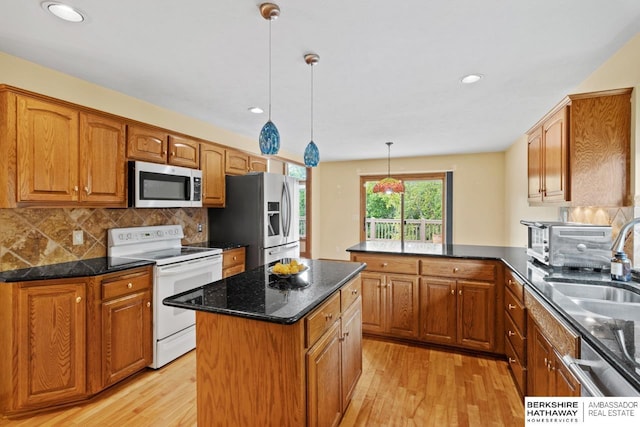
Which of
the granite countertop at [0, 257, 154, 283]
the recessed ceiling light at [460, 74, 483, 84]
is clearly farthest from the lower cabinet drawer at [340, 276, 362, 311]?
the recessed ceiling light at [460, 74, 483, 84]

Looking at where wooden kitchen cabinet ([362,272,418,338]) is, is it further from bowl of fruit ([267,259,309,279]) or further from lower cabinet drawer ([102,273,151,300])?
lower cabinet drawer ([102,273,151,300])

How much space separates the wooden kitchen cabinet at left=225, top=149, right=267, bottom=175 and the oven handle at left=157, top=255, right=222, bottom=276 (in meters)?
1.20

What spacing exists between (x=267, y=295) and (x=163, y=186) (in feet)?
6.40

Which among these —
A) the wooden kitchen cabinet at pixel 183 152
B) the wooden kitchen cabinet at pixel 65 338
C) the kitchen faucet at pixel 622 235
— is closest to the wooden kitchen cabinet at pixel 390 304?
the kitchen faucet at pixel 622 235

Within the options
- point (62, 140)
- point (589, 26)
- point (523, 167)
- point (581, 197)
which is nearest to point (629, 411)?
point (581, 197)

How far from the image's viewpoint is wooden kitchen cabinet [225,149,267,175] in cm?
386

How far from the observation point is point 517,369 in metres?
2.22

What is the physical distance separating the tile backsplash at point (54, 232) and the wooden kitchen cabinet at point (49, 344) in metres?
0.46

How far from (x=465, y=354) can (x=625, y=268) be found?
1492mm

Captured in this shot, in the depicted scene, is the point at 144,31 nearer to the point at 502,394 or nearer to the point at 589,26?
the point at 589,26

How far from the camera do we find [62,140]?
2.23 m

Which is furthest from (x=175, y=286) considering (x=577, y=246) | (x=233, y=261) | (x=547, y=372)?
(x=577, y=246)

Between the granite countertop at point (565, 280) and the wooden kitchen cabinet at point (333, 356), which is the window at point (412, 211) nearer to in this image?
the granite countertop at point (565, 280)

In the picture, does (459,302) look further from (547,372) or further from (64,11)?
(64,11)
